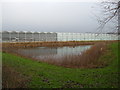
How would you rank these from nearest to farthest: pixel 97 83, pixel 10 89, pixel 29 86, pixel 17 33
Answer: pixel 10 89 < pixel 29 86 < pixel 97 83 < pixel 17 33

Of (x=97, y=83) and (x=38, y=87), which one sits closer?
(x=38, y=87)

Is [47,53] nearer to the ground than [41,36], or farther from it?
nearer to the ground

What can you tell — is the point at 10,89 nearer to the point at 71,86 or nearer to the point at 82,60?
the point at 71,86

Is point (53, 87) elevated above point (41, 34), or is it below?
below

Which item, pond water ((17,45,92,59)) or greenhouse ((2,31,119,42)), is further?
greenhouse ((2,31,119,42))

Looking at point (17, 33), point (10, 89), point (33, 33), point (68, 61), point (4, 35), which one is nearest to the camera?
point (10, 89)

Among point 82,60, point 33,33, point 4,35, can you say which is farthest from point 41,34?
point 82,60

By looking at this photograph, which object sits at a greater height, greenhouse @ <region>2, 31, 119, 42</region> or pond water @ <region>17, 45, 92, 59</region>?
greenhouse @ <region>2, 31, 119, 42</region>

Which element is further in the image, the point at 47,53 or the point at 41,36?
the point at 41,36

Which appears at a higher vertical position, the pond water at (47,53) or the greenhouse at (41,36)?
the greenhouse at (41,36)

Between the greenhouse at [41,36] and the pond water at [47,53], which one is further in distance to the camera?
the greenhouse at [41,36]

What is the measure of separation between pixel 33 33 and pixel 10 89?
34.7m

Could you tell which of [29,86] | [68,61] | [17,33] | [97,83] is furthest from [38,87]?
[17,33]

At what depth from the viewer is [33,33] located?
39.0 metres
